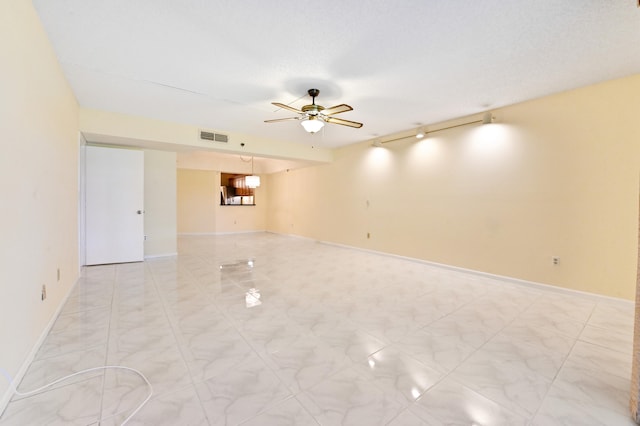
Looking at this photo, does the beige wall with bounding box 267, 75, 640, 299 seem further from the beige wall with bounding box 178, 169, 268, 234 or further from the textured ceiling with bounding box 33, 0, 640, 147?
the beige wall with bounding box 178, 169, 268, 234

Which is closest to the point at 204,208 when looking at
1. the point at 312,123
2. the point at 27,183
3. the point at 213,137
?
the point at 213,137

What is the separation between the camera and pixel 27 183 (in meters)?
1.84

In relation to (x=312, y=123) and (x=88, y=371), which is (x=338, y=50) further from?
(x=88, y=371)

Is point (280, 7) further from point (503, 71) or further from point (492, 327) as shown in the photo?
point (492, 327)

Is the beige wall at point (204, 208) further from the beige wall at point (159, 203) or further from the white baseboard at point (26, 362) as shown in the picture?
the white baseboard at point (26, 362)

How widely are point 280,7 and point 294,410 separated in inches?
103

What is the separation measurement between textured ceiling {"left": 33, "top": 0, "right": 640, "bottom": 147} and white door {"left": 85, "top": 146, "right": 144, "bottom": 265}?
1.14 meters

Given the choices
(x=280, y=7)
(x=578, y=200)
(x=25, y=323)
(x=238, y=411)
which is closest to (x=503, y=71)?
(x=578, y=200)

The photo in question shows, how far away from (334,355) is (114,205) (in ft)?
15.6

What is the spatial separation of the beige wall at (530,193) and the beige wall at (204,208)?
5.61 metres

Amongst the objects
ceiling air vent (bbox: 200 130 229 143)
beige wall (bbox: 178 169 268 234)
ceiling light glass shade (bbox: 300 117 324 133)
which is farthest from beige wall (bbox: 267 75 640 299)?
beige wall (bbox: 178 169 268 234)

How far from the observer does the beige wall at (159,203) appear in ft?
17.5

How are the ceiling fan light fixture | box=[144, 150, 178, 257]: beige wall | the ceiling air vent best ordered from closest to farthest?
the ceiling fan light fixture
the ceiling air vent
box=[144, 150, 178, 257]: beige wall

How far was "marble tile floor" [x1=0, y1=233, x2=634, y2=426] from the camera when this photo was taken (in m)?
1.42
